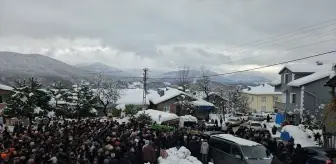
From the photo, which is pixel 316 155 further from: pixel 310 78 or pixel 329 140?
pixel 310 78

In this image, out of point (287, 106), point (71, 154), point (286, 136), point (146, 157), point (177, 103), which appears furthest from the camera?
point (177, 103)

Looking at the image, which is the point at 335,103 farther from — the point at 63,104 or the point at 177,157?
the point at 63,104

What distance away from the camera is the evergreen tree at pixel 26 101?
32719mm

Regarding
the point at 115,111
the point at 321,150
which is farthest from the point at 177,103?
the point at 321,150

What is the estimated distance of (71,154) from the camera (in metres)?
13.7

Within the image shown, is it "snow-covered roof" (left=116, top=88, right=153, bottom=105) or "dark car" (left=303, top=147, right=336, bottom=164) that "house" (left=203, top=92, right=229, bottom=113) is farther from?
"dark car" (left=303, top=147, right=336, bottom=164)

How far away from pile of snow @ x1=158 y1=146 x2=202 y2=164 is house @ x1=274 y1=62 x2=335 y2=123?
24.7m

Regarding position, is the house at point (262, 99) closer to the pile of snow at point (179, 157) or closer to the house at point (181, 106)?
the house at point (181, 106)

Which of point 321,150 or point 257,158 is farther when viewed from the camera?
point 321,150

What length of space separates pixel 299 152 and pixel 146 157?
6.71 metres

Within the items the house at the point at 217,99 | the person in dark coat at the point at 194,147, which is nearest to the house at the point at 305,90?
the house at the point at 217,99

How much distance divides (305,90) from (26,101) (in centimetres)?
2889

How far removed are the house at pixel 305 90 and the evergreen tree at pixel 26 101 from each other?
1061 inches

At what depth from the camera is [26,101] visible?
32.7 meters
